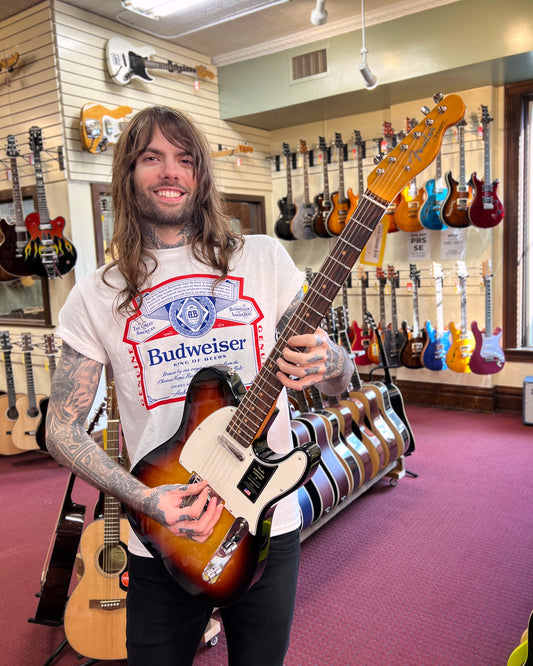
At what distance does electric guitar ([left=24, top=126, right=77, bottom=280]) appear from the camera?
156 inches

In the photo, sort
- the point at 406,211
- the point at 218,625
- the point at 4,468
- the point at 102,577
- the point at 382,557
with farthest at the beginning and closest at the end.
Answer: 1. the point at 406,211
2. the point at 4,468
3. the point at 382,557
4. the point at 218,625
5. the point at 102,577

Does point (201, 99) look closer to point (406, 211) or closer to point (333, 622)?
point (406, 211)

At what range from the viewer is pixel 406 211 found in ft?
15.8

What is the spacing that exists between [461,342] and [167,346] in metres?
3.99

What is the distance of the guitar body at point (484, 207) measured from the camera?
4391 mm

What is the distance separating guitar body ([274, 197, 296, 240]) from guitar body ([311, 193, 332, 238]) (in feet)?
1.02

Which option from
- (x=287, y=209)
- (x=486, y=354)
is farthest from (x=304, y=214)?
(x=486, y=354)

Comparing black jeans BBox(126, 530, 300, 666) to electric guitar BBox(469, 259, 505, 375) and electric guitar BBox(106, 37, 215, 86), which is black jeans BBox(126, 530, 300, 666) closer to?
electric guitar BBox(469, 259, 505, 375)

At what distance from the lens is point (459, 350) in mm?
4609

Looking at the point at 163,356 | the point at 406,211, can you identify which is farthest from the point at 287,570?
the point at 406,211

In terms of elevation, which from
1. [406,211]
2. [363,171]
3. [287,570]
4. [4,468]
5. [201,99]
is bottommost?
[4,468]

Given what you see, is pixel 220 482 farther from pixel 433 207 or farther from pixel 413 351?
pixel 433 207

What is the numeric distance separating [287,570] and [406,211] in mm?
4220

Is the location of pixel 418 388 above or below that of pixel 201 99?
below
